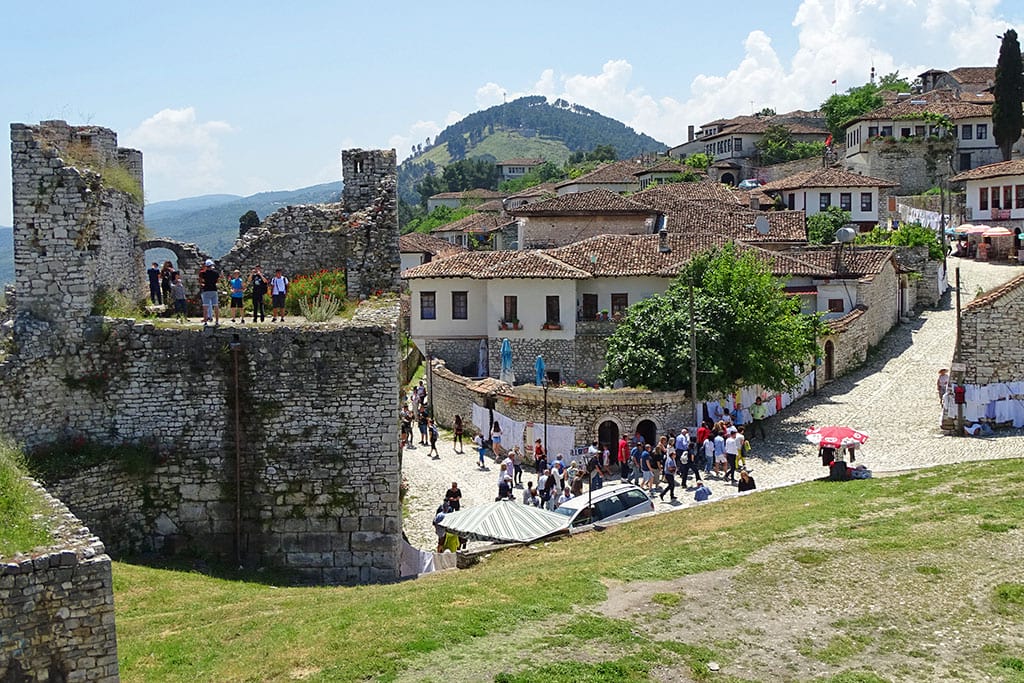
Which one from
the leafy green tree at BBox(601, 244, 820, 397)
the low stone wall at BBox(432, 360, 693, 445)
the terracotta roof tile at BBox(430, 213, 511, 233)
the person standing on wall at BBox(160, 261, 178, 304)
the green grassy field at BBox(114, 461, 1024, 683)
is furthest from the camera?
the terracotta roof tile at BBox(430, 213, 511, 233)

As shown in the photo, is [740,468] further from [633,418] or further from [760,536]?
[760,536]

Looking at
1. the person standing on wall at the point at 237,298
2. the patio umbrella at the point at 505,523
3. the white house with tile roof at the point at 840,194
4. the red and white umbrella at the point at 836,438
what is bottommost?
the patio umbrella at the point at 505,523

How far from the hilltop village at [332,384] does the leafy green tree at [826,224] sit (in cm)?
1386

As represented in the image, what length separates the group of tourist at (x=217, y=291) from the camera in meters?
19.4

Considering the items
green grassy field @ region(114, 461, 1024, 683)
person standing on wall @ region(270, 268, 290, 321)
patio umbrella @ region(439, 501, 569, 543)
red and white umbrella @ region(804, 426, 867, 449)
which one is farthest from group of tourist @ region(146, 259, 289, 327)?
red and white umbrella @ region(804, 426, 867, 449)

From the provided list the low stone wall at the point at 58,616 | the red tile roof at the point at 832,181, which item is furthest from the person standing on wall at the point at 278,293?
the red tile roof at the point at 832,181

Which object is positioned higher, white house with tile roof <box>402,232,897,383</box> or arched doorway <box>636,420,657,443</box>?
A: white house with tile roof <box>402,232,897,383</box>

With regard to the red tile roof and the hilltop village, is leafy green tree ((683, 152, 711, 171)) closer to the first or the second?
the red tile roof

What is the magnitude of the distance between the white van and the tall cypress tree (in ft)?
211

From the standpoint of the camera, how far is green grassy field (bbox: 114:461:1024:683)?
1306 cm

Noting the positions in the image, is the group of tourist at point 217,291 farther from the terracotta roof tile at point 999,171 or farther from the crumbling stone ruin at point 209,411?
the terracotta roof tile at point 999,171

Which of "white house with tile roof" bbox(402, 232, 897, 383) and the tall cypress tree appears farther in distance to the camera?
the tall cypress tree

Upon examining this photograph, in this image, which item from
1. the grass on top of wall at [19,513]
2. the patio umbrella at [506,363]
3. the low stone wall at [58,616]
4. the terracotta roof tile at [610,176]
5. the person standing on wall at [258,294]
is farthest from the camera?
the terracotta roof tile at [610,176]

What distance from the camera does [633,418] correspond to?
3288cm
